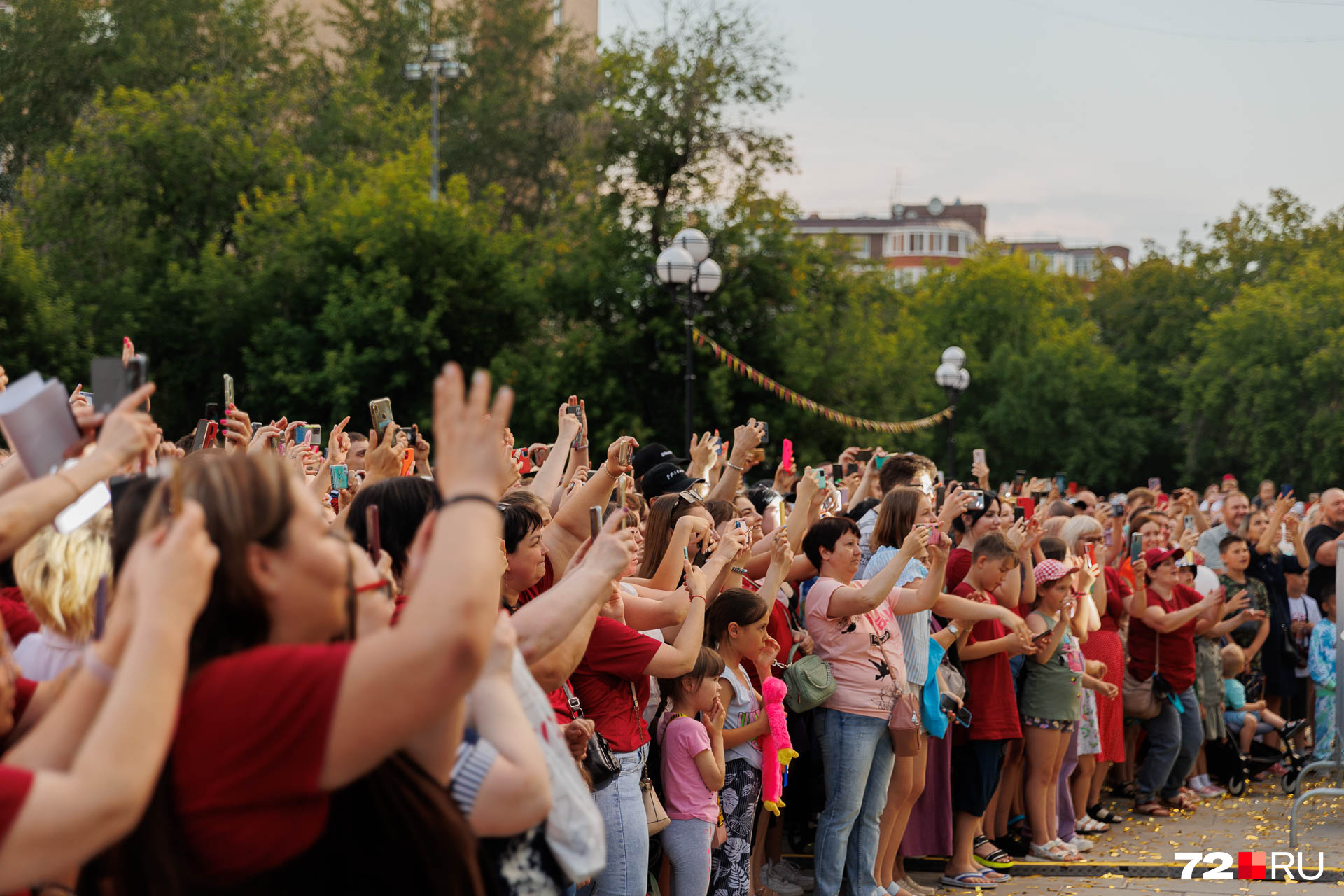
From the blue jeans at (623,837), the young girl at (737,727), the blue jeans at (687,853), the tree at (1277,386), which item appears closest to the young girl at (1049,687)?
the young girl at (737,727)

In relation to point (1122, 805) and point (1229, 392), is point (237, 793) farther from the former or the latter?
point (1229, 392)

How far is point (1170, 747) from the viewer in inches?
393

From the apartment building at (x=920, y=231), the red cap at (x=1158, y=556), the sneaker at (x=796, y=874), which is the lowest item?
the sneaker at (x=796, y=874)

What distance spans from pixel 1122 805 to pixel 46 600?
30.1 feet

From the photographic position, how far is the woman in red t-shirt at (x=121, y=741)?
1921 mm

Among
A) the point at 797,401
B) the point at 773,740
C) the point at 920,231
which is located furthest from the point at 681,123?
the point at 920,231

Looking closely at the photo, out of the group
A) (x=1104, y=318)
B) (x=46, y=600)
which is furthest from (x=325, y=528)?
(x=1104, y=318)

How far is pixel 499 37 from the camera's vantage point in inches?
1567

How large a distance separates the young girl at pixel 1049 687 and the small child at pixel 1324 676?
3086 mm

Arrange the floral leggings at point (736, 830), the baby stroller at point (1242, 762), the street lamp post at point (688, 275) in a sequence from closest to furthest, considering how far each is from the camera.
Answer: the floral leggings at point (736, 830) → the baby stroller at point (1242, 762) → the street lamp post at point (688, 275)

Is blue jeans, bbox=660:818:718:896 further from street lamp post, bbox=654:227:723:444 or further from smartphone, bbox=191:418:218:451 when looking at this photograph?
street lamp post, bbox=654:227:723:444

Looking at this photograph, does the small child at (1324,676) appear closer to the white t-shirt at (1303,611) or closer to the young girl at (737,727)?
the white t-shirt at (1303,611)

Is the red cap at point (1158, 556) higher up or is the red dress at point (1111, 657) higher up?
the red cap at point (1158, 556)

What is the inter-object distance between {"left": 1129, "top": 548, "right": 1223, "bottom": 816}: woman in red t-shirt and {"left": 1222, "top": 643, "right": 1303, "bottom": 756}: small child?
118cm
